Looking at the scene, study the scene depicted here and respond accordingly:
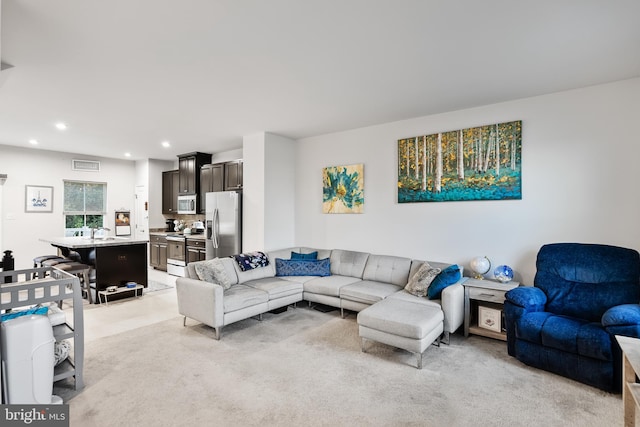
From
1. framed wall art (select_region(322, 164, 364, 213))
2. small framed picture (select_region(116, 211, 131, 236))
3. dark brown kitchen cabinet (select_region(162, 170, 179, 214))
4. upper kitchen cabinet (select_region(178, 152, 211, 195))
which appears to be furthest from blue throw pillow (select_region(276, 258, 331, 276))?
small framed picture (select_region(116, 211, 131, 236))

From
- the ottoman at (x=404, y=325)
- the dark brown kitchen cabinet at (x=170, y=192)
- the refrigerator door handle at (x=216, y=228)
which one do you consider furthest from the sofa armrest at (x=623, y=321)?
the dark brown kitchen cabinet at (x=170, y=192)

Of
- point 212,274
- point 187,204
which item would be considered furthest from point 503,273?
point 187,204

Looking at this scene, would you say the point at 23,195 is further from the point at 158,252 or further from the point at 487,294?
the point at 487,294

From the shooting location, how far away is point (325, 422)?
7.04 ft

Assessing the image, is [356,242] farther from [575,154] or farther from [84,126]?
[84,126]

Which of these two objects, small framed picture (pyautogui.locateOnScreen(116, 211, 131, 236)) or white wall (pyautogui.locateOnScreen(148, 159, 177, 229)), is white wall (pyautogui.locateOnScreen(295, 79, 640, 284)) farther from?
small framed picture (pyautogui.locateOnScreen(116, 211, 131, 236))

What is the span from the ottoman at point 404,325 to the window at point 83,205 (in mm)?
6684

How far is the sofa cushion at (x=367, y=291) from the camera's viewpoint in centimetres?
387

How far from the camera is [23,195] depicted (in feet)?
21.4

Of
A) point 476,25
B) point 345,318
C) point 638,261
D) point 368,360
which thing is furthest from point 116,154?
point 638,261

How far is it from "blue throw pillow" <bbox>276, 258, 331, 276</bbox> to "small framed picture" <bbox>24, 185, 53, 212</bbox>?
217 inches

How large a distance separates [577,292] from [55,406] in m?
4.30

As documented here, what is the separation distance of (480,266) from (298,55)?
2982 mm

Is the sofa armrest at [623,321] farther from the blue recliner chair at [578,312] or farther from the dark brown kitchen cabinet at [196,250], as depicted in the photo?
the dark brown kitchen cabinet at [196,250]
